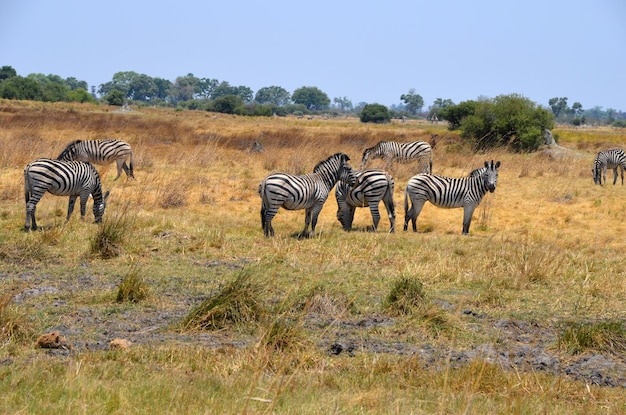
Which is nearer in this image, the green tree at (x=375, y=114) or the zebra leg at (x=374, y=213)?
the zebra leg at (x=374, y=213)

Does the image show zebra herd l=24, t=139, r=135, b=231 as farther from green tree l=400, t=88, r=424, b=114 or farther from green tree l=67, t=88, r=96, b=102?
Result: green tree l=400, t=88, r=424, b=114

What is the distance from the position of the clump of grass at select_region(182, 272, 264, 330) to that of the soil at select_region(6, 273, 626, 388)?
152 mm

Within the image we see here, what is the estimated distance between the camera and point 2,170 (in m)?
18.8

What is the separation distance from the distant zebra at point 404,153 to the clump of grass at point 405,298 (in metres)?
13.5

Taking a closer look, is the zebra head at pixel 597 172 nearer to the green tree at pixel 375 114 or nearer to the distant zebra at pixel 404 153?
the distant zebra at pixel 404 153

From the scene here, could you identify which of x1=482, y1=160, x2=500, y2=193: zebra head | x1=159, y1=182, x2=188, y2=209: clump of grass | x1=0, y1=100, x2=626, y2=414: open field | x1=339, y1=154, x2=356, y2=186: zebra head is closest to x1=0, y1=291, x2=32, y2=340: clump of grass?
x1=0, y1=100, x2=626, y2=414: open field

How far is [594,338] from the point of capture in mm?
7070

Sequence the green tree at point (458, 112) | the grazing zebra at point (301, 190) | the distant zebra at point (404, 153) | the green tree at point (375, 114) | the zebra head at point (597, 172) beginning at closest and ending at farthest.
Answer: the grazing zebra at point (301, 190)
the distant zebra at point (404, 153)
the zebra head at point (597, 172)
the green tree at point (458, 112)
the green tree at point (375, 114)

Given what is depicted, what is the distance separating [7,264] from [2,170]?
9.78 metres

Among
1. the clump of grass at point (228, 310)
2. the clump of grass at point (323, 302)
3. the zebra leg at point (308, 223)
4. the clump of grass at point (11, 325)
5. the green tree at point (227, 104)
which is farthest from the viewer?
the green tree at point (227, 104)

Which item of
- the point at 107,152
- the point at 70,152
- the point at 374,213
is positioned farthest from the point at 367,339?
the point at 107,152

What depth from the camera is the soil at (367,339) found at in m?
6.53

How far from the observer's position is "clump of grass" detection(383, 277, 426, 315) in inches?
316

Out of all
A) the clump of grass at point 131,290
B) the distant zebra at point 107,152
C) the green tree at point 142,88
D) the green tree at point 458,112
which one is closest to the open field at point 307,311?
the clump of grass at point 131,290
